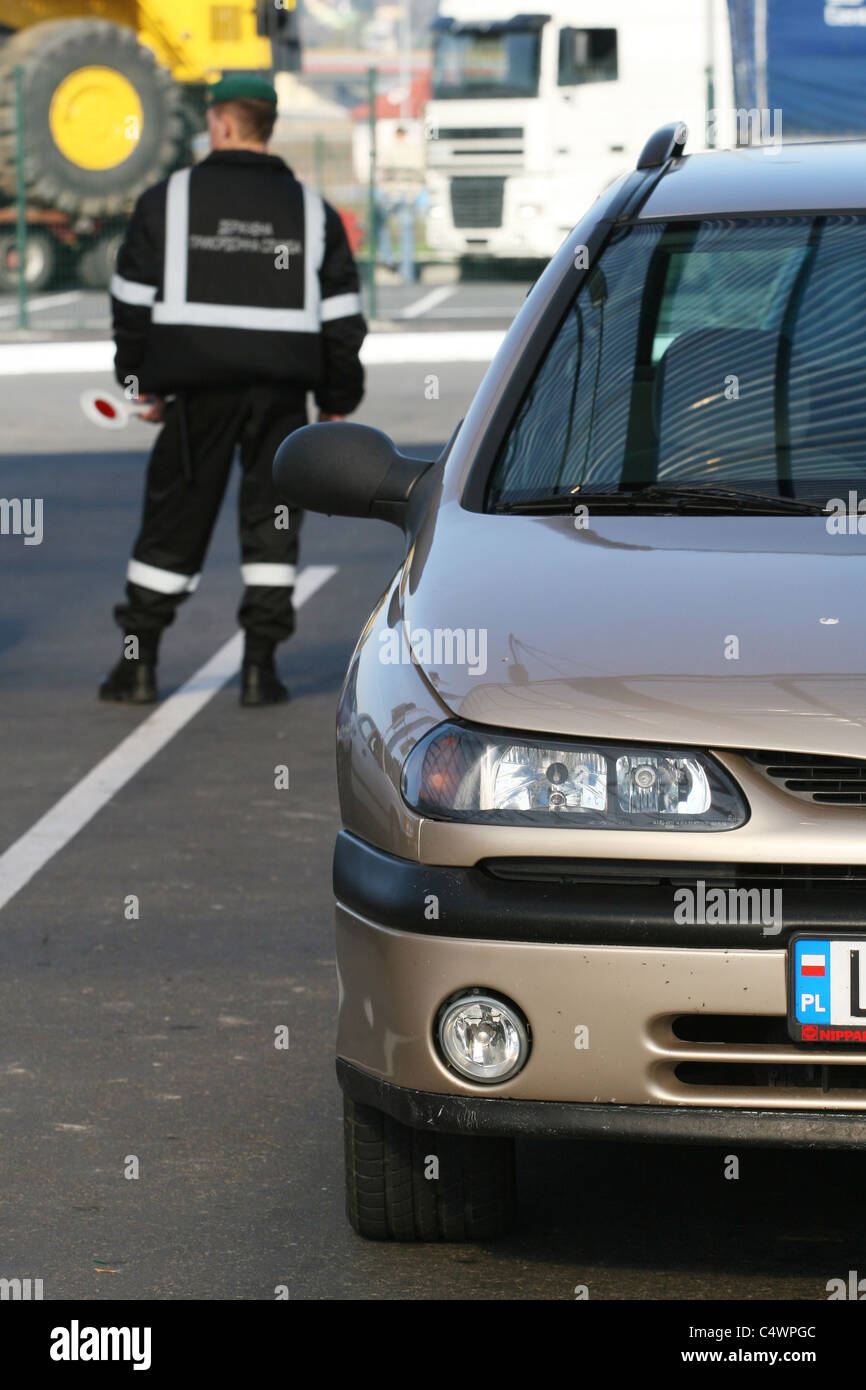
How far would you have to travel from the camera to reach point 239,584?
11.1 metres

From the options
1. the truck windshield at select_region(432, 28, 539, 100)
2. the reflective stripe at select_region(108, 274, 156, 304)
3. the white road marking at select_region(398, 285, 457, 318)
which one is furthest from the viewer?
the truck windshield at select_region(432, 28, 539, 100)

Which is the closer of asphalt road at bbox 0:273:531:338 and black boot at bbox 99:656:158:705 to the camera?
black boot at bbox 99:656:158:705

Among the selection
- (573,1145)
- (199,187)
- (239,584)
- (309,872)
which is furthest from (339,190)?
(573,1145)

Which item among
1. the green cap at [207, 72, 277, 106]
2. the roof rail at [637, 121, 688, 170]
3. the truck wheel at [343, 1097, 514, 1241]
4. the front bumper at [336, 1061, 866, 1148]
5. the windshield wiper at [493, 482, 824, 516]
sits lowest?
the truck wheel at [343, 1097, 514, 1241]

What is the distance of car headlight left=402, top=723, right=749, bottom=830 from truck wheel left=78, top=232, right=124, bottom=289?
26694 mm

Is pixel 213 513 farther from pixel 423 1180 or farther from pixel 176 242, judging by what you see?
pixel 423 1180

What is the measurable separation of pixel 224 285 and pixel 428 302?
2160 centimetres

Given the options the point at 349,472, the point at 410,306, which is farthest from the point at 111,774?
the point at 410,306

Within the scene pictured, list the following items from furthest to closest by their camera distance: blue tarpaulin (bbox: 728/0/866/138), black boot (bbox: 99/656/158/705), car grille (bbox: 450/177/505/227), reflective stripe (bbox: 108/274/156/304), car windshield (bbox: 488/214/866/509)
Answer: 1. car grille (bbox: 450/177/505/227)
2. blue tarpaulin (bbox: 728/0/866/138)
3. black boot (bbox: 99/656/158/705)
4. reflective stripe (bbox: 108/274/156/304)
5. car windshield (bbox: 488/214/866/509)

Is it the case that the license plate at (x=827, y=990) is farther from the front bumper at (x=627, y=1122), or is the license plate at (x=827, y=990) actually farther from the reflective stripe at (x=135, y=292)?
the reflective stripe at (x=135, y=292)

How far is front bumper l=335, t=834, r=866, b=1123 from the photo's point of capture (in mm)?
3385

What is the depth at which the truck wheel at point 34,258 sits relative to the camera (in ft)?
97.5

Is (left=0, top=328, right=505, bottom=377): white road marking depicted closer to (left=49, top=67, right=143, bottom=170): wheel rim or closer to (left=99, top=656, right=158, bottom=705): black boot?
(left=49, top=67, right=143, bottom=170): wheel rim

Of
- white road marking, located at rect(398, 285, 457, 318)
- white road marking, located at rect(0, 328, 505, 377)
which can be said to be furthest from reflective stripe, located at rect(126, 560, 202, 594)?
white road marking, located at rect(398, 285, 457, 318)
